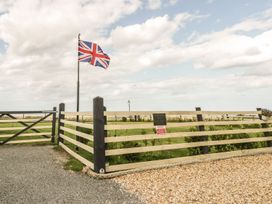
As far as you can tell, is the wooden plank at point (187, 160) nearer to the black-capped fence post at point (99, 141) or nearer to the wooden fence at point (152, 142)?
the wooden fence at point (152, 142)

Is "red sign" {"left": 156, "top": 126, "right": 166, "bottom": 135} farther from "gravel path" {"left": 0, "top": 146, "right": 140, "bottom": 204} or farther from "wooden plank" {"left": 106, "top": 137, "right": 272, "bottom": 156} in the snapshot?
"gravel path" {"left": 0, "top": 146, "right": 140, "bottom": 204}

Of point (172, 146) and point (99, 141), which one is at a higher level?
point (99, 141)

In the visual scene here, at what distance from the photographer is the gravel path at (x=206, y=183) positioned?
5.07 metres

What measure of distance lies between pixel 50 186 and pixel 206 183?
3311 millimetres

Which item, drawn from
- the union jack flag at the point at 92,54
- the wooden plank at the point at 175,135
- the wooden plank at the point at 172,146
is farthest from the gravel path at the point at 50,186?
the union jack flag at the point at 92,54

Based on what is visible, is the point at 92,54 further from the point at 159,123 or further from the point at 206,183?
the point at 206,183

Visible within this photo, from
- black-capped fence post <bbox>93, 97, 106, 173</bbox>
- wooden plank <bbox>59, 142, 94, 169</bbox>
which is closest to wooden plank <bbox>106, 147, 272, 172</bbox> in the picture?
black-capped fence post <bbox>93, 97, 106, 173</bbox>

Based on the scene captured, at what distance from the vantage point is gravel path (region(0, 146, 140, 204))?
5.09 m

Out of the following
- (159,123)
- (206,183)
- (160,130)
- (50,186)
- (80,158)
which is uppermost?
(159,123)

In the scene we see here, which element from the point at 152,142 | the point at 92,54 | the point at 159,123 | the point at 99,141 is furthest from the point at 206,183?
the point at 92,54

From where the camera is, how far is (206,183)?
6.01 metres

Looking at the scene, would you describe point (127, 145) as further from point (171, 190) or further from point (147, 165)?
point (171, 190)

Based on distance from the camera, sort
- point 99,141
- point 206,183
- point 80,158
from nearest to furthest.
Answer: point 206,183
point 99,141
point 80,158

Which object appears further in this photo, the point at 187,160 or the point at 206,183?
the point at 187,160
